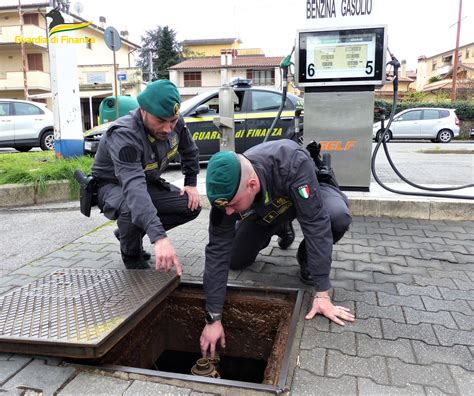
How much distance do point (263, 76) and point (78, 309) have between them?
42.7m

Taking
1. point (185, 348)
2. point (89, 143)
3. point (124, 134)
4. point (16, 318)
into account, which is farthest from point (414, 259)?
point (89, 143)

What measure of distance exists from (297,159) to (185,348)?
5.03ft

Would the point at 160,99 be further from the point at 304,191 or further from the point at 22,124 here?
the point at 22,124

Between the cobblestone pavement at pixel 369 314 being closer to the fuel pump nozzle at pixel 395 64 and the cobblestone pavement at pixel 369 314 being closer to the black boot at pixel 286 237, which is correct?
the black boot at pixel 286 237

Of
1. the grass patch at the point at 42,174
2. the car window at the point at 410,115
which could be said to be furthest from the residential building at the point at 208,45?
the grass patch at the point at 42,174

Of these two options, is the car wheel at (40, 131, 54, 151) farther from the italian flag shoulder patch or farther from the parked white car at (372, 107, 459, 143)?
the parked white car at (372, 107, 459, 143)

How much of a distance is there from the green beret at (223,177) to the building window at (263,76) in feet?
138

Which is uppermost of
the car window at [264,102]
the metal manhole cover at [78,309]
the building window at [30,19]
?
the building window at [30,19]

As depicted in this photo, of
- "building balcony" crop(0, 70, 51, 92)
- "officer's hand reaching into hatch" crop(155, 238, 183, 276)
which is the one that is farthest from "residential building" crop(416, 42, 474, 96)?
"officer's hand reaching into hatch" crop(155, 238, 183, 276)

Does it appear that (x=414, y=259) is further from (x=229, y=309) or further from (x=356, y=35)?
(x=356, y=35)

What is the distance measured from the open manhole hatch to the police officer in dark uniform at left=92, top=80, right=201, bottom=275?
0.99 ft

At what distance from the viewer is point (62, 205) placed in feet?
17.7

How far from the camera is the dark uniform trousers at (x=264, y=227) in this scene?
103 inches

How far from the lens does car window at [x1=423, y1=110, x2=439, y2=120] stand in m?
16.7
